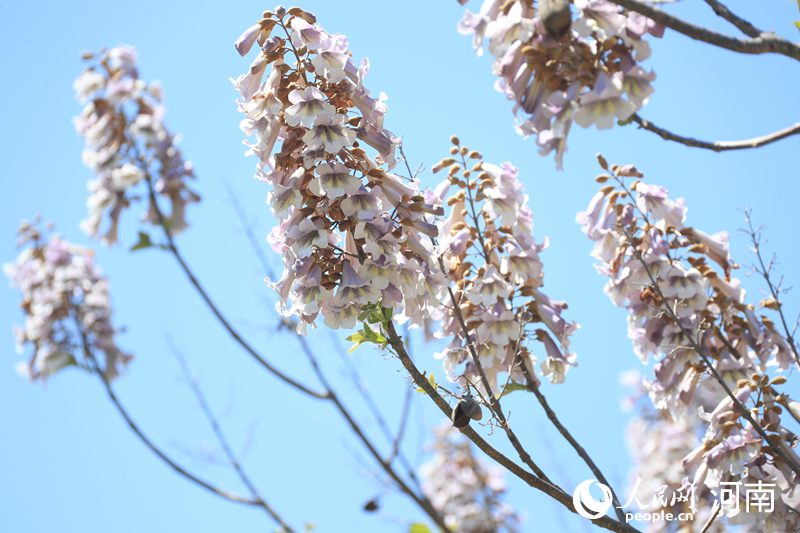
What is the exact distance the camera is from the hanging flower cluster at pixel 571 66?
2.54 metres

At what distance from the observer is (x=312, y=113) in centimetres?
333

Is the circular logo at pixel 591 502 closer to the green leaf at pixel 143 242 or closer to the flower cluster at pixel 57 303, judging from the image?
the green leaf at pixel 143 242

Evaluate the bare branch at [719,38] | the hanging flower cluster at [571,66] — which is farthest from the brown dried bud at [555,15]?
the bare branch at [719,38]

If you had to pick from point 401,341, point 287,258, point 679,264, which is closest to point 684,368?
point 679,264

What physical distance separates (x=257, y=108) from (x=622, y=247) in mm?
2046

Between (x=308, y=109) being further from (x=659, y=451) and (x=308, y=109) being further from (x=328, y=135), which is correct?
(x=659, y=451)

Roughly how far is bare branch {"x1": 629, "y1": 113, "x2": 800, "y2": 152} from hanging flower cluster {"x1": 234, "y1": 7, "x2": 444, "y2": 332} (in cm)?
112

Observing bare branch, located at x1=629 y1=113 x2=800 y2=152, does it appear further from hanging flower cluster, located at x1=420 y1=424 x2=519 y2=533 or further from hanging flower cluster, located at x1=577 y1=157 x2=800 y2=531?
hanging flower cluster, located at x1=420 y1=424 x2=519 y2=533

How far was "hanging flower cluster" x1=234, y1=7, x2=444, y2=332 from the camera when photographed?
3.38 meters

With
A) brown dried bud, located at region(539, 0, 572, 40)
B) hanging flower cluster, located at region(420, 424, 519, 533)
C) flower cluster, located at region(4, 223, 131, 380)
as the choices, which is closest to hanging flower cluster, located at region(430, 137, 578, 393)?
brown dried bud, located at region(539, 0, 572, 40)

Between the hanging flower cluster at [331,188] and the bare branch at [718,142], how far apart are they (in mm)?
1117

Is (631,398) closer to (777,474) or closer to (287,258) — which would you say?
(777,474)

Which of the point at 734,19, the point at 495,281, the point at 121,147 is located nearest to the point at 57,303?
the point at 121,147

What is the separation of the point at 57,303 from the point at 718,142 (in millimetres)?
6651
